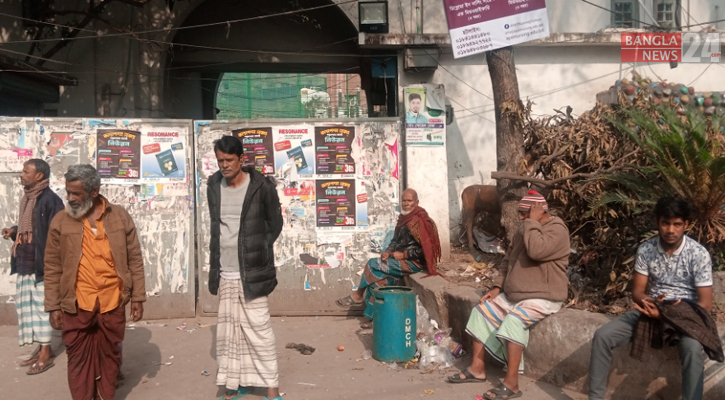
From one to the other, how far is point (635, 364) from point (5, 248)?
6.32 meters

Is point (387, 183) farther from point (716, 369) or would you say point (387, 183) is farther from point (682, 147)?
point (716, 369)

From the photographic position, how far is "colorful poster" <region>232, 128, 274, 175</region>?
7.21 m

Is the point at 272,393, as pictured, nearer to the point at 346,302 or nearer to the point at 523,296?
the point at 523,296

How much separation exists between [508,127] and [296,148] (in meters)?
2.29

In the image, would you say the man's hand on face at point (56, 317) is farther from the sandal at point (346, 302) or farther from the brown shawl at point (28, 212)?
the sandal at point (346, 302)

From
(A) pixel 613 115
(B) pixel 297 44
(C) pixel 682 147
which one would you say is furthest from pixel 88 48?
(C) pixel 682 147

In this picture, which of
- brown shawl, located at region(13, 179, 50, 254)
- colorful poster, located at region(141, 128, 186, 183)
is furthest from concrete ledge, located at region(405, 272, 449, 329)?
brown shawl, located at region(13, 179, 50, 254)

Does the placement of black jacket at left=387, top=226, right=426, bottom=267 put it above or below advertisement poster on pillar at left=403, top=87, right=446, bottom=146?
below

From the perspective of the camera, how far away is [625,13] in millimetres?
10008

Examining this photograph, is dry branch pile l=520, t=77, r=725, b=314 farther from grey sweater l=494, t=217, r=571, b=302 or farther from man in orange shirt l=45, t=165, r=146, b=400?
man in orange shirt l=45, t=165, r=146, b=400

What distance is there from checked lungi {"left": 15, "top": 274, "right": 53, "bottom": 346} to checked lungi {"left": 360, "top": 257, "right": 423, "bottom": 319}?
3035 mm

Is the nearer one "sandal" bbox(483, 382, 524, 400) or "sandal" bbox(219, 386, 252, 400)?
"sandal" bbox(483, 382, 524, 400)

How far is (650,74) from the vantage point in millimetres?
9805

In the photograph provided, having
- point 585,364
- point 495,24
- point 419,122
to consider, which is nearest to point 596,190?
point 585,364
